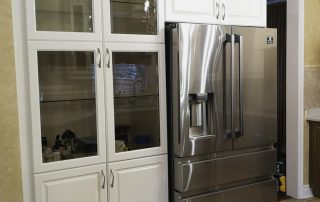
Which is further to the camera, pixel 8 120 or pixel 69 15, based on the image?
pixel 69 15

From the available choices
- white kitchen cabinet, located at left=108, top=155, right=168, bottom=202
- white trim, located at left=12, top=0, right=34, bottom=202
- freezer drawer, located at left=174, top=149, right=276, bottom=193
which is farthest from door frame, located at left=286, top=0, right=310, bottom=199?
white trim, located at left=12, top=0, right=34, bottom=202

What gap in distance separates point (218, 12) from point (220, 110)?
76cm

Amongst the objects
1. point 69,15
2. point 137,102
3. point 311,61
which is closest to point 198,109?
point 137,102

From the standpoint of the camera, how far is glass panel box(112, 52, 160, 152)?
2391mm

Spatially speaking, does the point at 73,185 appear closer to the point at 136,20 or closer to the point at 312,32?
the point at 136,20

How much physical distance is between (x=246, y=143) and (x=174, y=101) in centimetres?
72

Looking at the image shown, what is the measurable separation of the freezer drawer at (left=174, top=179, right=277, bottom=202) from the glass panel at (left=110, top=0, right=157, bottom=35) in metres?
1.23

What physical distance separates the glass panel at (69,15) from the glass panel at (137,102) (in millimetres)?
338

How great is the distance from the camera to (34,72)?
2006 millimetres

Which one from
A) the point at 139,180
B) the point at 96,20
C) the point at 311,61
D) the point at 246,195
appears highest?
the point at 96,20

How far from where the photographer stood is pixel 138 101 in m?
2.51

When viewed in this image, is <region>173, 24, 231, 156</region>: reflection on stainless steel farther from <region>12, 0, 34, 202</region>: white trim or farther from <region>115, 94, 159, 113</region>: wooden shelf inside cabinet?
<region>12, 0, 34, 202</region>: white trim

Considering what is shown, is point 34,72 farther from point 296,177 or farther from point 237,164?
point 296,177

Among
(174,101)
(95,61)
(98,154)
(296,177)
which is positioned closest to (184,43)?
(174,101)
